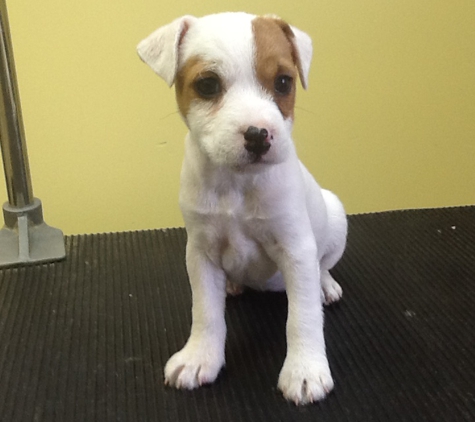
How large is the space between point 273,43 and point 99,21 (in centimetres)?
100

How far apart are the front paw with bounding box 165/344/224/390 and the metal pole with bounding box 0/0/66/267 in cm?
59

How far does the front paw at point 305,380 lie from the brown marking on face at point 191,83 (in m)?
0.46

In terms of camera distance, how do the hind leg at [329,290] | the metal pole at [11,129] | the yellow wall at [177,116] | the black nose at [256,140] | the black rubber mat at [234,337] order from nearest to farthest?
1. the black nose at [256,140]
2. the black rubber mat at [234,337]
3. the hind leg at [329,290]
4. the metal pole at [11,129]
5. the yellow wall at [177,116]

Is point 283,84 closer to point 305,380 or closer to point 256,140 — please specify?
point 256,140

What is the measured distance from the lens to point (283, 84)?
938 millimetres

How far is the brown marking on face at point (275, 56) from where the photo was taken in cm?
90

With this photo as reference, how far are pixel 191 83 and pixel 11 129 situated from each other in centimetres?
76

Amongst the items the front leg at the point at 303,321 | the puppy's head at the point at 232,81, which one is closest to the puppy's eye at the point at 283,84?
the puppy's head at the point at 232,81

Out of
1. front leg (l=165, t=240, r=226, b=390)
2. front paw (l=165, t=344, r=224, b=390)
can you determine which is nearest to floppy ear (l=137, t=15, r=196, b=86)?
front leg (l=165, t=240, r=226, b=390)

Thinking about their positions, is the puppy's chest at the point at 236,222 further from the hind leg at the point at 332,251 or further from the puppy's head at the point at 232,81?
the hind leg at the point at 332,251

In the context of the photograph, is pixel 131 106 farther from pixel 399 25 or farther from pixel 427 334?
pixel 427 334

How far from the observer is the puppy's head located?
87cm

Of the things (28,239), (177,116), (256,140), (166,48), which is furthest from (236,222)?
(177,116)

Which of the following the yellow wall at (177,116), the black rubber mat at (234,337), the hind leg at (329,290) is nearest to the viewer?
the black rubber mat at (234,337)
